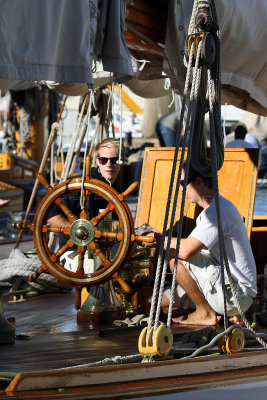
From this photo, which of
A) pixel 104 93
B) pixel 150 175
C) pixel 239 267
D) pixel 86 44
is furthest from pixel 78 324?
pixel 104 93

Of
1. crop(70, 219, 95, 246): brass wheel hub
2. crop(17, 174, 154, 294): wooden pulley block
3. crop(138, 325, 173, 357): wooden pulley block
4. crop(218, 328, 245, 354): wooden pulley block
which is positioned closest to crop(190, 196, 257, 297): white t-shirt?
crop(17, 174, 154, 294): wooden pulley block

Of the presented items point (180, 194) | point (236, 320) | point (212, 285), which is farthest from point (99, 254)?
point (180, 194)

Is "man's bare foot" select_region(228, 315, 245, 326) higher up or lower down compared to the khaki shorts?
lower down

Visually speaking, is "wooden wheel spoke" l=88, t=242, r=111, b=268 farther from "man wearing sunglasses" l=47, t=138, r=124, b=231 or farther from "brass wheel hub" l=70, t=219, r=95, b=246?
"man wearing sunglasses" l=47, t=138, r=124, b=231

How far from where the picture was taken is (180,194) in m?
4.94

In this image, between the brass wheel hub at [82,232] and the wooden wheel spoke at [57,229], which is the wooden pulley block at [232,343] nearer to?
the brass wheel hub at [82,232]

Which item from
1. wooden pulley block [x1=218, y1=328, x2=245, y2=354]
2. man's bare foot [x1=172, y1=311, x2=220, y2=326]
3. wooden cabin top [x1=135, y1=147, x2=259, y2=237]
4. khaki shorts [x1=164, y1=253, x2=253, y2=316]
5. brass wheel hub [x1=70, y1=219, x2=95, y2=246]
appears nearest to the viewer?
wooden pulley block [x1=218, y1=328, x2=245, y2=354]

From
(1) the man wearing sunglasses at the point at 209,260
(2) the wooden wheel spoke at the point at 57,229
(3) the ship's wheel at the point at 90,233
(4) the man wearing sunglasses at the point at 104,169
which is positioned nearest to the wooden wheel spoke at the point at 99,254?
(3) the ship's wheel at the point at 90,233

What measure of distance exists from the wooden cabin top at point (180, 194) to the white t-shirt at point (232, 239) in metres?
0.65

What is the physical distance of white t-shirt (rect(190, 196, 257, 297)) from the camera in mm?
4242

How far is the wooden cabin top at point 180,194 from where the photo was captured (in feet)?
17.0

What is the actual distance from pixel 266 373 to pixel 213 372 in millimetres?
270

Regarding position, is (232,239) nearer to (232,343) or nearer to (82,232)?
(82,232)

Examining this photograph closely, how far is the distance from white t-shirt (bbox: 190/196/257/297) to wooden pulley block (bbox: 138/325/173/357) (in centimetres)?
121
